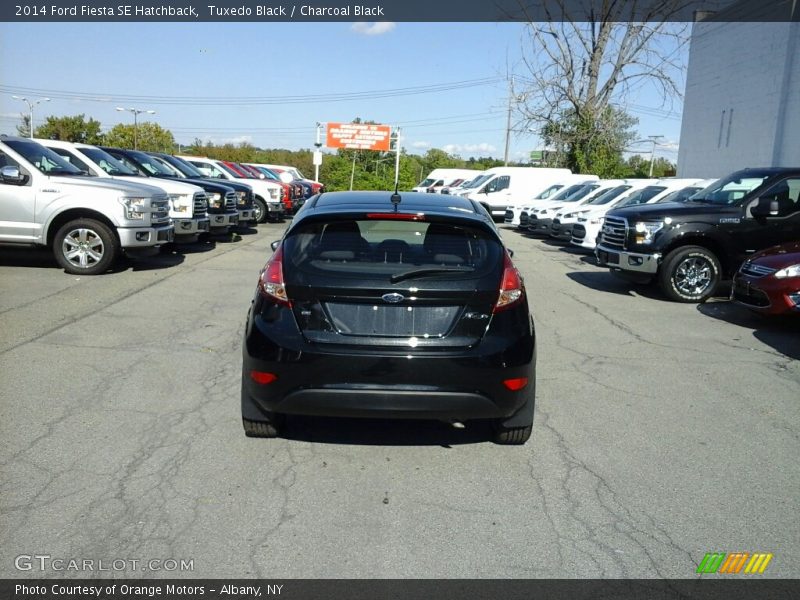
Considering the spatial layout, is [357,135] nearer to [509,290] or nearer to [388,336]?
[509,290]

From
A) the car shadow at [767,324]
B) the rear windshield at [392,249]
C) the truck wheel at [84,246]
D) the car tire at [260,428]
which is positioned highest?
the rear windshield at [392,249]

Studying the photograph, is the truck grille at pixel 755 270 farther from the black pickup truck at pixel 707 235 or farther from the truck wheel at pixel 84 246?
the truck wheel at pixel 84 246

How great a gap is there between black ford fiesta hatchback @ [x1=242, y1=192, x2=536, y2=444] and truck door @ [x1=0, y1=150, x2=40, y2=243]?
798cm

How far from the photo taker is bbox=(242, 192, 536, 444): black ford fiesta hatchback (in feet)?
13.6

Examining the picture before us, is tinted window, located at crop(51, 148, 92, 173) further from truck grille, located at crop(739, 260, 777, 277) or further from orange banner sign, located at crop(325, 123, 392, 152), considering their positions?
orange banner sign, located at crop(325, 123, 392, 152)

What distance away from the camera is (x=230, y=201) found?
56.0ft

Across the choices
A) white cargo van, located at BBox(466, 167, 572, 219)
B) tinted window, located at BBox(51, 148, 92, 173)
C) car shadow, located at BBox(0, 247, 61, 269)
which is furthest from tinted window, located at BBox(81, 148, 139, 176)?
white cargo van, located at BBox(466, 167, 572, 219)

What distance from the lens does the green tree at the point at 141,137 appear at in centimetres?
6606

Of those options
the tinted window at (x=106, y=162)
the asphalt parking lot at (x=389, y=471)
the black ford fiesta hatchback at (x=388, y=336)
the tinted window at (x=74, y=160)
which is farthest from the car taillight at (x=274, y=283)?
the tinted window at (x=106, y=162)

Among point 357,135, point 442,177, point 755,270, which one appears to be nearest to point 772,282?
point 755,270

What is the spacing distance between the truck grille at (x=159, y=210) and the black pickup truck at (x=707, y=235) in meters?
7.39

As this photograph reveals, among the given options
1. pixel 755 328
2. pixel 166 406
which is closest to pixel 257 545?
pixel 166 406
